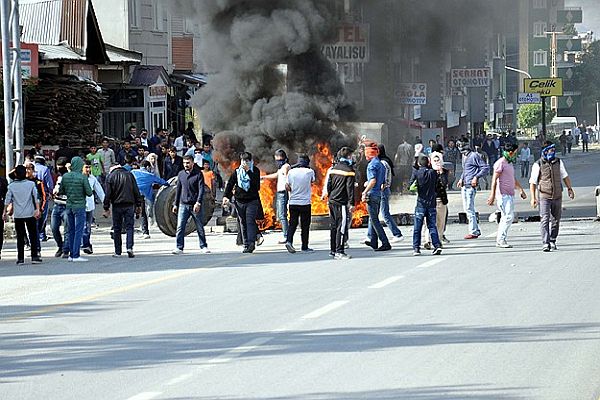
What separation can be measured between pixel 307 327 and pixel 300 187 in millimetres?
8028

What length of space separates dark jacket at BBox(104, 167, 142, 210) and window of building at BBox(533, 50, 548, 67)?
9133 centimetres

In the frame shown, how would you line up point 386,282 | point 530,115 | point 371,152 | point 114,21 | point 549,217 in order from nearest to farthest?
point 386,282 < point 549,217 < point 371,152 < point 114,21 < point 530,115

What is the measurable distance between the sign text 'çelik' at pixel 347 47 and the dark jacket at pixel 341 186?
9.42 meters

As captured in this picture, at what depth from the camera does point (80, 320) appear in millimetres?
11938

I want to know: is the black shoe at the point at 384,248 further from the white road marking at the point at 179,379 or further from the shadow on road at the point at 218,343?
the white road marking at the point at 179,379

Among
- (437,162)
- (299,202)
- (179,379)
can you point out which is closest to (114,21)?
(437,162)

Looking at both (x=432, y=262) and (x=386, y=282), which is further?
(x=432, y=262)

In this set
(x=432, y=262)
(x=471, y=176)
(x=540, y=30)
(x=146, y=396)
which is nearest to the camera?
(x=146, y=396)

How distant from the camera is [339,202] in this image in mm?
17859

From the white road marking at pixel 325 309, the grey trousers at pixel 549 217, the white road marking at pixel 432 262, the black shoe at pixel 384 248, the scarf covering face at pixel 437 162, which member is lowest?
the white road marking at pixel 325 309

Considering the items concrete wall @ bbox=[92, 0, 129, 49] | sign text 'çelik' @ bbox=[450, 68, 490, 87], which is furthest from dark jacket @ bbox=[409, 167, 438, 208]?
concrete wall @ bbox=[92, 0, 129, 49]

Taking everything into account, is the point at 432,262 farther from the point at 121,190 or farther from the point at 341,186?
the point at 121,190

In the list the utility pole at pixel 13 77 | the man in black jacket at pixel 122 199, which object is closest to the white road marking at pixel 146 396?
the man in black jacket at pixel 122 199

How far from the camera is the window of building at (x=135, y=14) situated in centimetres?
4097
